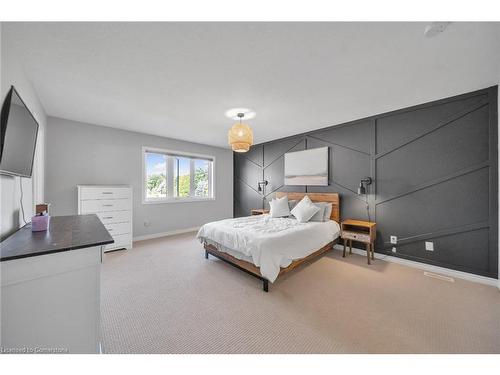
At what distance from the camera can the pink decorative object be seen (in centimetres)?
154

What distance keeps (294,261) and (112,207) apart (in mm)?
3411

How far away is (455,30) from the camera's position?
150 cm

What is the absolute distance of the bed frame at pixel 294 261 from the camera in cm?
247

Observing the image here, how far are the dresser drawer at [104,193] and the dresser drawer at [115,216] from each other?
0.30 metres

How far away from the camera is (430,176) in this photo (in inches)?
112

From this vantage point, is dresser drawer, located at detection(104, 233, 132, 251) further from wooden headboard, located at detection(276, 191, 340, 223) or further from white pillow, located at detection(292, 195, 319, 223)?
wooden headboard, located at detection(276, 191, 340, 223)

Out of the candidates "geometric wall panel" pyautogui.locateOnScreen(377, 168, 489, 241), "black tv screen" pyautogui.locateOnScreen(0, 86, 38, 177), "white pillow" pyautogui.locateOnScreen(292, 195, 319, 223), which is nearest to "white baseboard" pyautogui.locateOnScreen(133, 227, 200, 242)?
"black tv screen" pyautogui.locateOnScreen(0, 86, 38, 177)

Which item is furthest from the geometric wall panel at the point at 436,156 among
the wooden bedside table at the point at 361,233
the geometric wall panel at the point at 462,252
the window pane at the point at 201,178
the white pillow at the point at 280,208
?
the window pane at the point at 201,178

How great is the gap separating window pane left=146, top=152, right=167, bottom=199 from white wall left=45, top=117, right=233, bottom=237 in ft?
Result: 0.72

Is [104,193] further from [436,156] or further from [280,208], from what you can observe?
[436,156]

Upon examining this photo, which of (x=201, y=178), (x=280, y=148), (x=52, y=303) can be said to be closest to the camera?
(x=52, y=303)

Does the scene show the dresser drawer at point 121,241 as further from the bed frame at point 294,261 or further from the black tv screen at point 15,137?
the black tv screen at point 15,137

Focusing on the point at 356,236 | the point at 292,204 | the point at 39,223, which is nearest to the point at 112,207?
the point at 39,223

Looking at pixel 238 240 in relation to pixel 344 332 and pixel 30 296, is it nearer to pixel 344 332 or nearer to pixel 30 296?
pixel 344 332
